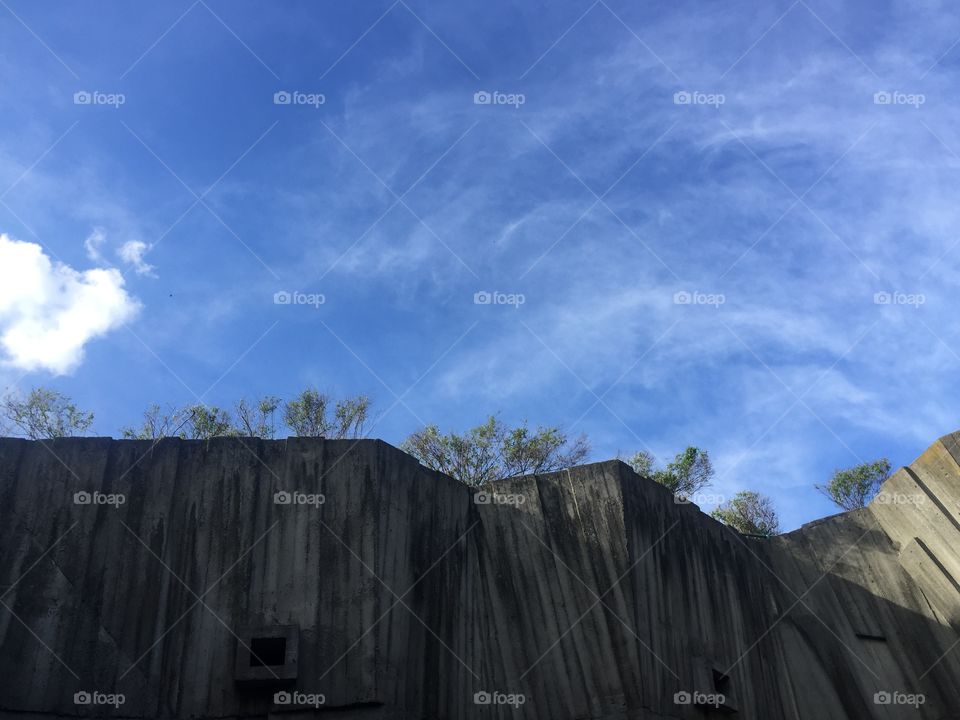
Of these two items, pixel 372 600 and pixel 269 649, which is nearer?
pixel 269 649

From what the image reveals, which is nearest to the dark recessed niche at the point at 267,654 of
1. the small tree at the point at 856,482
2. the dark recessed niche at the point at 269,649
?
the dark recessed niche at the point at 269,649

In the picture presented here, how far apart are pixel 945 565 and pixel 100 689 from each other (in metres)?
13.8

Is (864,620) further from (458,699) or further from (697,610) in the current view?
(458,699)

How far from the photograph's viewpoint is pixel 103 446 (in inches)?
583

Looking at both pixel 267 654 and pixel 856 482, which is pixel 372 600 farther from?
pixel 856 482

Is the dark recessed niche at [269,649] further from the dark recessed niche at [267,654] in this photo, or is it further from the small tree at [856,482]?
the small tree at [856,482]

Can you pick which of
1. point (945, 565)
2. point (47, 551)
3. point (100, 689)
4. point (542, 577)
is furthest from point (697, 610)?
point (47, 551)

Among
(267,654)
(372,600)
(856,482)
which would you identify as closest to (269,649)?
(267,654)

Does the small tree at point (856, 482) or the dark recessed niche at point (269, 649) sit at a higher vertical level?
the small tree at point (856, 482)

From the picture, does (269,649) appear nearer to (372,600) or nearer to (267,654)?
(267,654)

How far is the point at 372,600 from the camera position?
1371cm

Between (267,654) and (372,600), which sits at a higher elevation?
(372,600)

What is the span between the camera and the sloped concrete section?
13.2 m

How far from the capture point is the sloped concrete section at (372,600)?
518 inches
